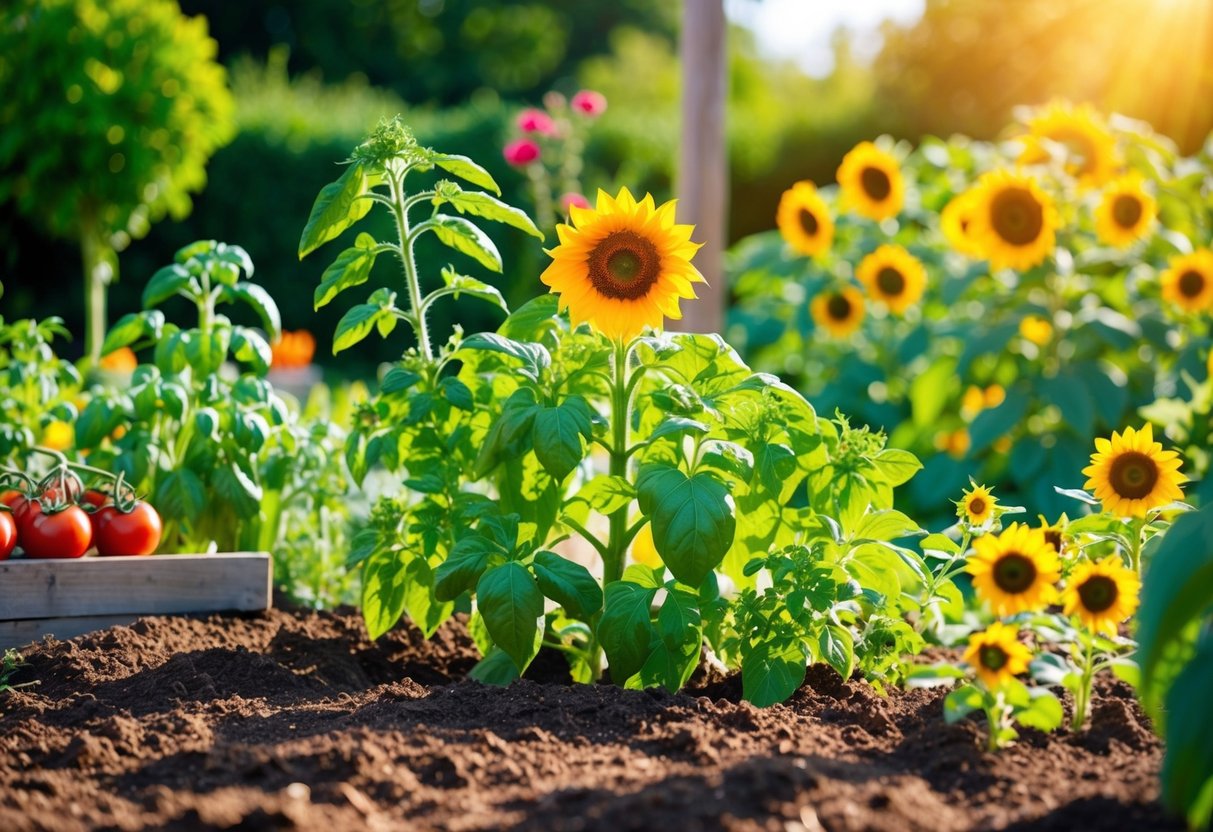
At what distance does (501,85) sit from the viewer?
24109 mm

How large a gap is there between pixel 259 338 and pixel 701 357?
3.79 feet

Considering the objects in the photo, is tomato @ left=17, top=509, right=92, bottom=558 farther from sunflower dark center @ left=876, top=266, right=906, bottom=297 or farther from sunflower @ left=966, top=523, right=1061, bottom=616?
sunflower dark center @ left=876, top=266, right=906, bottom=297

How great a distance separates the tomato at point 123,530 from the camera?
2926 millimetres

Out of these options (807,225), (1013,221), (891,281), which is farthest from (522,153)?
(1013,221)

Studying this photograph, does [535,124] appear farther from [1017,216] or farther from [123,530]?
[123,530]

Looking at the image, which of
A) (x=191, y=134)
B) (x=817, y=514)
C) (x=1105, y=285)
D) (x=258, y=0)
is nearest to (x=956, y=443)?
(x=1105, y=285)

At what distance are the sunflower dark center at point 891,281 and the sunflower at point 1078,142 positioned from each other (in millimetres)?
612

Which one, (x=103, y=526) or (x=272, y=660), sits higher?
(x=103, y=526)

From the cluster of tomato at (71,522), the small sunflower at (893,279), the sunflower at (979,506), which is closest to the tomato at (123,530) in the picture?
the cluster of tomato at (71,522)

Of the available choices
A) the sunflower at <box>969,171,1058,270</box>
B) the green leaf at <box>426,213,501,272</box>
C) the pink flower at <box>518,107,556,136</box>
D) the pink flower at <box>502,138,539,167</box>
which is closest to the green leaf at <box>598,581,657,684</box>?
the green leaf at <box>426,213,501,272</box>

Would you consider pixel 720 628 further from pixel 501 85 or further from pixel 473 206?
pixel 501 85

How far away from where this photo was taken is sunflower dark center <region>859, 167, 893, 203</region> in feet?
15.7

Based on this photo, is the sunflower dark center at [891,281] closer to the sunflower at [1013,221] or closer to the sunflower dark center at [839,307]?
the sunflower dark center at [839,307]

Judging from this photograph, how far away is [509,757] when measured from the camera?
199 centimetres
